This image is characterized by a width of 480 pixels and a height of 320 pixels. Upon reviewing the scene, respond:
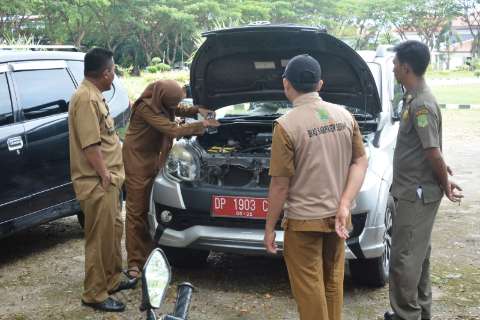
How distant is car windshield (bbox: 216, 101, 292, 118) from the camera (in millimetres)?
5457

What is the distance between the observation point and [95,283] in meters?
4.08

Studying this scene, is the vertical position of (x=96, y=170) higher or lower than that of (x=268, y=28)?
lower

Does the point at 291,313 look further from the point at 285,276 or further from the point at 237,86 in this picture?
the point at 237,86

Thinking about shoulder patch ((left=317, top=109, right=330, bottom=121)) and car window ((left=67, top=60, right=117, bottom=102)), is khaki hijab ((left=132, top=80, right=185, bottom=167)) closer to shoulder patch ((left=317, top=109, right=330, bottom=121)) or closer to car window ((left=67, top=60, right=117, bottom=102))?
car window ((left=67, top=60, right=117, bottom=102))

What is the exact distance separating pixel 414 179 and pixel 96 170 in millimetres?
1964

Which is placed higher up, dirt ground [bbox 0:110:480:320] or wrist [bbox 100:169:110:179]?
wrist [bbox 100:169:110:179]

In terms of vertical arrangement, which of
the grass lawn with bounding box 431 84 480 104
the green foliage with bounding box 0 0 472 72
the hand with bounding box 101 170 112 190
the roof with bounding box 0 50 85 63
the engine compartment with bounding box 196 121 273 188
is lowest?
the grass lawn with bounding box 431 84 480 104

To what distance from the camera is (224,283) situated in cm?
462

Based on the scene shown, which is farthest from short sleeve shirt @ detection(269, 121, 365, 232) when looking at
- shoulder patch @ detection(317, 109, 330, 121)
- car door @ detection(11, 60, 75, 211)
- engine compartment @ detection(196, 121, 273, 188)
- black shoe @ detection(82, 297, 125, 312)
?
car door @ detection(11, 60, 75, 211)

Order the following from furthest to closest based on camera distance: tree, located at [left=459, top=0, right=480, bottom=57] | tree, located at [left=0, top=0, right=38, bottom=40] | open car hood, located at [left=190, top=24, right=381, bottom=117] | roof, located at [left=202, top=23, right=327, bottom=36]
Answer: tree, located at [left=459, top=0, right=480, bottom=57] → tree, located at [left=0, top=0, right=38, bottom=40] → open car hood, located at [left=190, top=24, right=381, bottom=117] → roof, located at [left=202, top=23, right=327, bottom=36]

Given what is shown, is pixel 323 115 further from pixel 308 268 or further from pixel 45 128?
pixel 45 128

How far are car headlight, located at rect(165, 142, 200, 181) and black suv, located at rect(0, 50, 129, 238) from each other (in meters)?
1.14

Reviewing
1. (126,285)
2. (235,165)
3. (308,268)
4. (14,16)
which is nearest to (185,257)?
(126,285)

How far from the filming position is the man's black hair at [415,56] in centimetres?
345
